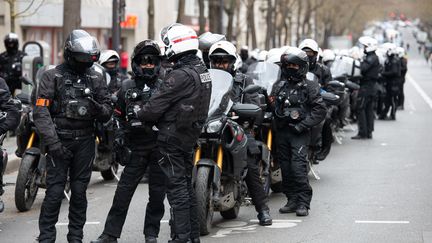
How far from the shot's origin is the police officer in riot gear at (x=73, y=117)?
336 inches

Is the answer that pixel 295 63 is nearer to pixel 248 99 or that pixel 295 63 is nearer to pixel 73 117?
pixel 248 99

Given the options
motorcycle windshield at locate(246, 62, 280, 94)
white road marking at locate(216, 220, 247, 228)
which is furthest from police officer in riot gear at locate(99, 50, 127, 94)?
white road marking at locate(216, 220, 247, 228)

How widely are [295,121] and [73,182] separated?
3.00 meters

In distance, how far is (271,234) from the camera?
9.55 meters

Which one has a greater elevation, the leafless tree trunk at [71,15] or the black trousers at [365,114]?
the leafless tree trunk at [71,15]

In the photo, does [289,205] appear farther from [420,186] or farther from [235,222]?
[420,186]

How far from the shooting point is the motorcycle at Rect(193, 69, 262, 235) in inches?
364

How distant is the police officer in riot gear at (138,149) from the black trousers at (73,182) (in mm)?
282

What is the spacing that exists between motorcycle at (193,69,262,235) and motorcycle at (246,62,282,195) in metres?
0.86

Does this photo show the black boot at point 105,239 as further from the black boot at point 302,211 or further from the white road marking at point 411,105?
the white road marking at point 411,105

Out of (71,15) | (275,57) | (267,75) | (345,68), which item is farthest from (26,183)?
(345,68)

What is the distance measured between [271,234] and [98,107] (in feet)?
6.81

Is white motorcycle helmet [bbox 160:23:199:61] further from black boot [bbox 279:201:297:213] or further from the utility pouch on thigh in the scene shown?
black boot [bbox 279:201:297:213]

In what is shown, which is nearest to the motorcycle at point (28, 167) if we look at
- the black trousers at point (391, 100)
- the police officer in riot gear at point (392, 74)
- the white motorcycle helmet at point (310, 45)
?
the white motorcycle helmet at point (310, 45)
